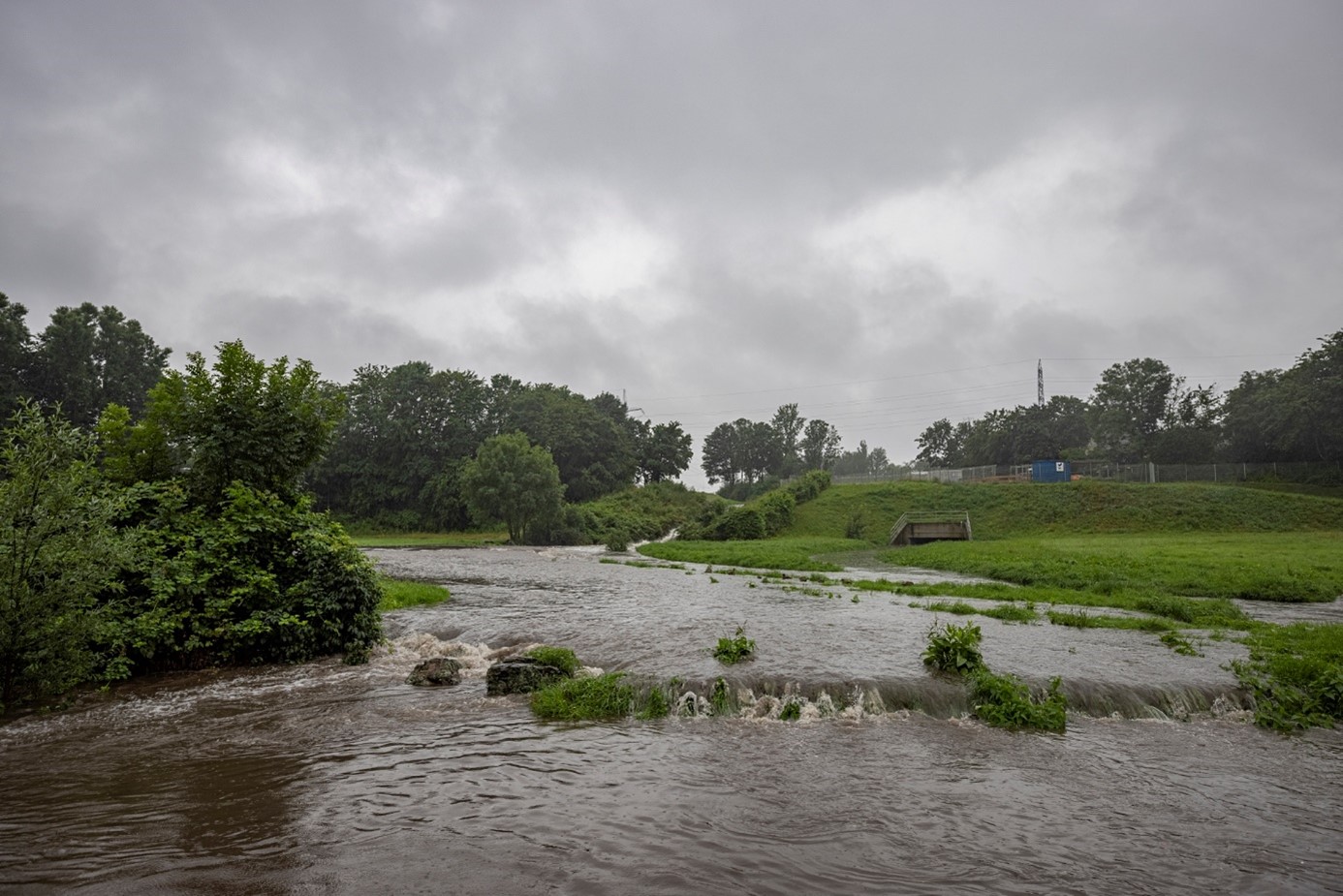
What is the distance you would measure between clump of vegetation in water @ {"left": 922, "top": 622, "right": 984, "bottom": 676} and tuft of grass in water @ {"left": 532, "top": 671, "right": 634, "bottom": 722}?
684 centimetres

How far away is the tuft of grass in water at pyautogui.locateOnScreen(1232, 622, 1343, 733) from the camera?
42.3ft

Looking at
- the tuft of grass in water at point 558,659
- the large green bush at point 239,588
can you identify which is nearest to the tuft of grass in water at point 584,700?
the tuft of grass in water at point 558,659

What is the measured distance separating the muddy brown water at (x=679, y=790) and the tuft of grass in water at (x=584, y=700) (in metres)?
0.59

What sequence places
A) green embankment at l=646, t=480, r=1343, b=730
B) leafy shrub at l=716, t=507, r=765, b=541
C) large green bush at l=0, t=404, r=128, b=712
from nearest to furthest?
large green bush at l=0, t=404, r=128, b=712 < green embankment at l=646, t=480, r=1343, b=730 < leafy shrub at l=716, t=507, r=765, b=541

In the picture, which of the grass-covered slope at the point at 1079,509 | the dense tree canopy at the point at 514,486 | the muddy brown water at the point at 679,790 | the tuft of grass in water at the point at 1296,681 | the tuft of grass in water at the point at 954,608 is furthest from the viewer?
the dense tree canopy at the point at 514,486

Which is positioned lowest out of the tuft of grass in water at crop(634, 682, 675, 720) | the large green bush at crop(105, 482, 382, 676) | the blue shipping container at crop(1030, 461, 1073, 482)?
the tuft of grass in water at crop(634, 682, 675, 720)

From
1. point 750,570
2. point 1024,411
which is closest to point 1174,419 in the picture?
point 1024,411

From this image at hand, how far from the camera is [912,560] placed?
141ft

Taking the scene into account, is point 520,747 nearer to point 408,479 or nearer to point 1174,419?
point 408,479

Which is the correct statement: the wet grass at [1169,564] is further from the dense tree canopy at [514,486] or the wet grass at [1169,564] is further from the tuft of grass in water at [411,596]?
the dense tree canopy at [514,486]

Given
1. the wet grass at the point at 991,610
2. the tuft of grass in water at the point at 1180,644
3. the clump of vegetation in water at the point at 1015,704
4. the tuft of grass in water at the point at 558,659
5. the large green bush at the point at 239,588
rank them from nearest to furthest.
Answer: the clump of vegetation in water at the point at 1015,704, the large green bush at the point at 239,588, the tuft of grass in water at the point at 558,659, the tuft of grass in water at the point at 1180,644, the wet grass at the point at 991,610

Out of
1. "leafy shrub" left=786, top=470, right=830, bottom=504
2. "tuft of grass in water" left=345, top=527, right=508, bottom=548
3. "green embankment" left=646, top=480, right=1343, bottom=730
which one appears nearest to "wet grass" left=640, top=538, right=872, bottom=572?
"green embankment" left=646, top=480, right=1343, bottom=730

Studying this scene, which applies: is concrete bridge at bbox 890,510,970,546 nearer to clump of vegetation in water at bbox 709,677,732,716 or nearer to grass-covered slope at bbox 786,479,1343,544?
grass-covered slope at bbox 786,479,1343,544

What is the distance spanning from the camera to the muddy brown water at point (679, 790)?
23.8 feet
